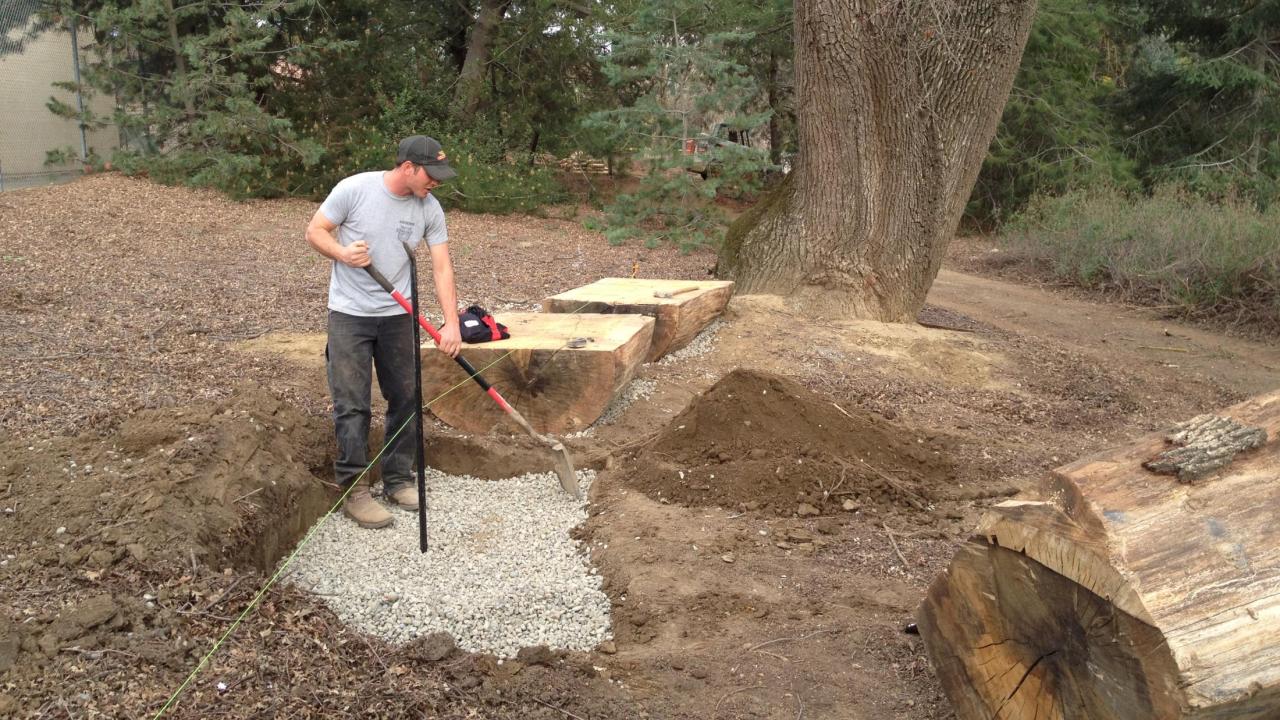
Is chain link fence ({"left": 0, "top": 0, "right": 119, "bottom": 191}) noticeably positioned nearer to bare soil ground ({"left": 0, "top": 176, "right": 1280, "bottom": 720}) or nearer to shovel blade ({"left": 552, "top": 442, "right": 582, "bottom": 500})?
bare soil ground ({"left": 0, "top": 176, "right": 1280, "bottom": 720})

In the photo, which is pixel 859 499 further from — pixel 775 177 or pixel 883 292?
pixel 775 177

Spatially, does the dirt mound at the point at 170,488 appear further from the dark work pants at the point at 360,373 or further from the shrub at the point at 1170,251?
the shrub at the point at 1170,251

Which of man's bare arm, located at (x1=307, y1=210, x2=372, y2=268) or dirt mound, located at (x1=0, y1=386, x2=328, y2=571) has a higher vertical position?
man's bare arm, located at (x1=307, y1=210, x2=372, y2=268)

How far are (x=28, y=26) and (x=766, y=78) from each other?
12.1 metres

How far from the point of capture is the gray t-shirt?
4.24m

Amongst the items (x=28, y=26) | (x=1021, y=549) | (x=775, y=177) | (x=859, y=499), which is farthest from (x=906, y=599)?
(x=775, y=177)

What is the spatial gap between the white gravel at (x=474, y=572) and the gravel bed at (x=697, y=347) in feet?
6.80

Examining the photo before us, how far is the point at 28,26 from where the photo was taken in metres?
13.5

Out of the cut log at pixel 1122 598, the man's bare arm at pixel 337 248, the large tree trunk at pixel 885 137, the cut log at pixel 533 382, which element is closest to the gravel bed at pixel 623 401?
the cut log at pixel 533 382

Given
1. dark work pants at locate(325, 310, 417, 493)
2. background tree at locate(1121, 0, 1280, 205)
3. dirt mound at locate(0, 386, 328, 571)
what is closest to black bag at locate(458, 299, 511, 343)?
dark work pants at locate(325, 310, 417, 493)

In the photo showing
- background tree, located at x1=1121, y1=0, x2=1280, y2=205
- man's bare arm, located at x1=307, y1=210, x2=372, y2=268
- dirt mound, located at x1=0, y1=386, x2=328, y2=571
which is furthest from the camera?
background tree, located at x1=1121, y1=0, x2=1280, y2=205

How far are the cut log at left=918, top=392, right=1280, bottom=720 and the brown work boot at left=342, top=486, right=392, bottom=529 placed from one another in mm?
2532

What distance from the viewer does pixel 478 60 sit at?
17.0 metres

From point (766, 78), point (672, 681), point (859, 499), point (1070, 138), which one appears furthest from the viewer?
point (766, 78)
